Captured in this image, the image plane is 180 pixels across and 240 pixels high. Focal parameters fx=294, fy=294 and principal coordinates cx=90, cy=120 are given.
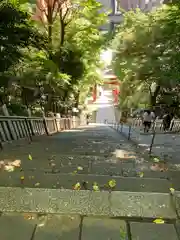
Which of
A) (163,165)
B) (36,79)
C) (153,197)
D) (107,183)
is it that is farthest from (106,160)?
(36,79)


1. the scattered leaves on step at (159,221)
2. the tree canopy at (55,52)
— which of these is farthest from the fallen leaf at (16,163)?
the tree canopy at (55,52)

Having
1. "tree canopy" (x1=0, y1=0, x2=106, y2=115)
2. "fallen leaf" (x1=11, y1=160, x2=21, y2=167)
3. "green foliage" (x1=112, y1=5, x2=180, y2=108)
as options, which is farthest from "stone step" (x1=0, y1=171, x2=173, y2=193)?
"green foliage" (x1=112, y1=5, x2=180, y2=108)

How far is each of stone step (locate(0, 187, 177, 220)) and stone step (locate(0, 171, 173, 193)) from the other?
20 cm

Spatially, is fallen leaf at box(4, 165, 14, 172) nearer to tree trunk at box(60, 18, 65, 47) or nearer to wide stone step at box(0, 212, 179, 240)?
wide stone step at box(0, 212, 179, 240)

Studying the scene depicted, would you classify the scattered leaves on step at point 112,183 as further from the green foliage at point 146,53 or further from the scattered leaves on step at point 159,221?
the green foliage at point 146,53

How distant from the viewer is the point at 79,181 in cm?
376

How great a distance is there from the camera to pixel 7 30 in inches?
289

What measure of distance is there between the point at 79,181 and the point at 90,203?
2.10 feet

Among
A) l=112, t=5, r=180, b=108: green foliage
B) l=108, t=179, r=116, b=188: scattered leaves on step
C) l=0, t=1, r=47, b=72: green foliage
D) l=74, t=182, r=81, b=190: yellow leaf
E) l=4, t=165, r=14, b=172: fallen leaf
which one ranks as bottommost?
l=112, t=5, r=180, b=108: green foliage

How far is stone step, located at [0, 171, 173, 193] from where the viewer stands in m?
3.57

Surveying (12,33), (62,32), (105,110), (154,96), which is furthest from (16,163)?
(105,110)

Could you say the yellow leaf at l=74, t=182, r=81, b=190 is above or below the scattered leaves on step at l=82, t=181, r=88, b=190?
above

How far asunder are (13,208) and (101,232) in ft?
3.28

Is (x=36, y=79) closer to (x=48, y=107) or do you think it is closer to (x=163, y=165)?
(x=48, y=107)
